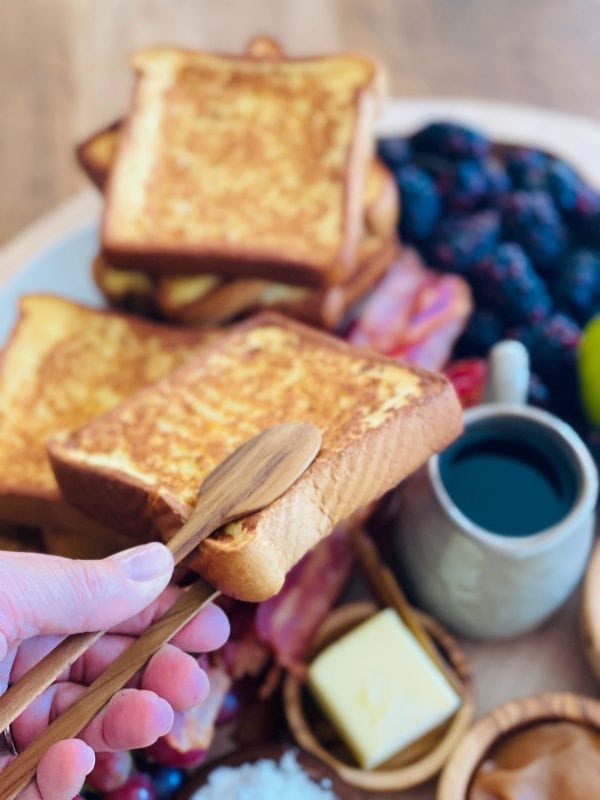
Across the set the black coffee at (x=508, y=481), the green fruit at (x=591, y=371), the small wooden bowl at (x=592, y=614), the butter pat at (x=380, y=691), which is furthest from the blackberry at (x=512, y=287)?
the butter pat at (x=380, y=691)

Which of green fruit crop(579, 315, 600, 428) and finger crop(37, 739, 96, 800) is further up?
green fruit crop(579, 315, 600, 428)

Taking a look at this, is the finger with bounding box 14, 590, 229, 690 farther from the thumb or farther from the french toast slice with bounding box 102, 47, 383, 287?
the french toast slice with bounding box 102, 47, 383, 287

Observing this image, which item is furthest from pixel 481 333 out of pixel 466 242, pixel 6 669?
pixel 6 669

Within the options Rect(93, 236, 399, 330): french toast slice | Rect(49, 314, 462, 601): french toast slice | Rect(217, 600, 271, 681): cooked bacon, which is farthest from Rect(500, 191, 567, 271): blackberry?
→ Rect(217, 600, 271, 681): cooked bacon

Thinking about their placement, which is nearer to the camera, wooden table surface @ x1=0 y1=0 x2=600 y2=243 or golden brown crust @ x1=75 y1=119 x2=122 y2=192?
golden brown crust @ x1=75 y1=119 x2=122 y2=192

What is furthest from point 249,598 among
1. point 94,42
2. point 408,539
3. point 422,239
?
point 94,42

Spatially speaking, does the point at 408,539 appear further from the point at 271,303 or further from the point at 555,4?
the point at 555,4
